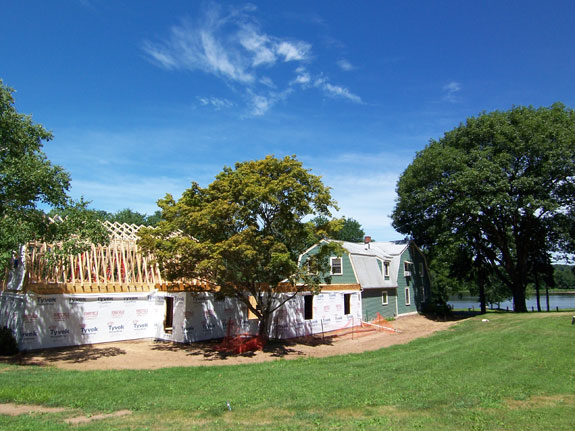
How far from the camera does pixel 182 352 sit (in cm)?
1783

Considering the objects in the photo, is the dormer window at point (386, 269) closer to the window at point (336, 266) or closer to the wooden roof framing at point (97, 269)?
the window at point (336, 266)

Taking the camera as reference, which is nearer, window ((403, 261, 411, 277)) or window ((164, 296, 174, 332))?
window ((164, 296, 174, 332))

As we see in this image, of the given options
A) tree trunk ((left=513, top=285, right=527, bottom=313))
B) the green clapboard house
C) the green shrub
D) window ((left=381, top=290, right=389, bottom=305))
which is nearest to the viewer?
→ the green shrub

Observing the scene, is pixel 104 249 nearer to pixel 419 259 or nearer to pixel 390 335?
pixel 390 335

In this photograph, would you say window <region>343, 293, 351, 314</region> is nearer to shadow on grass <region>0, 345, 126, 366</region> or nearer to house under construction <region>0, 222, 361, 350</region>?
house under construction <region>0, 222, 361, 350</region>

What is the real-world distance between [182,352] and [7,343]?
6.96 m

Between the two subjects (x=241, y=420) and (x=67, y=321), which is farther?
(x=67, y=321)

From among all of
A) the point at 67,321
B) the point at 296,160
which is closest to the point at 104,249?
the point at 67,321

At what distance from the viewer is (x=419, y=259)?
38.8 m

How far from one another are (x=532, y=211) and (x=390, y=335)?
14.9m

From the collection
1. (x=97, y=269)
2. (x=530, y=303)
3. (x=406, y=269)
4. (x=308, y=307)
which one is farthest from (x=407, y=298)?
(x=530, y=303)

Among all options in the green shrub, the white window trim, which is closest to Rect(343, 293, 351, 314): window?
the white window trim

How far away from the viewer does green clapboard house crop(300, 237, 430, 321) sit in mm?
28328

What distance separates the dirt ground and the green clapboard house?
570 centimetres
